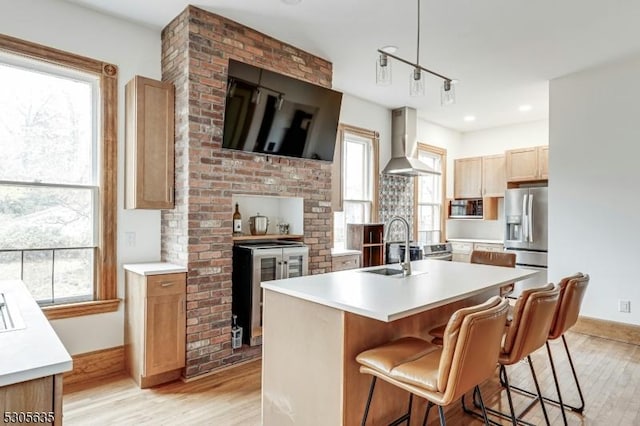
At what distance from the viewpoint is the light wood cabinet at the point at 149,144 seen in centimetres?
312

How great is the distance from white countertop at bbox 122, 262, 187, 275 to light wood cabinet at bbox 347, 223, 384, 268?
2.57 m

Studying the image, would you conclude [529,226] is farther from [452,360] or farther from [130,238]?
[130,238]

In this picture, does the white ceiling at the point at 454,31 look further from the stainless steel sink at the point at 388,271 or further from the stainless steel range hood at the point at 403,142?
the stainless steel sink at the point at 388,271

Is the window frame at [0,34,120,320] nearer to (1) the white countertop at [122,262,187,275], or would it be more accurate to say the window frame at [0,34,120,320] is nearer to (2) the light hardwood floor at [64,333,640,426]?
(1) the white countertop at [122,262,187,275]

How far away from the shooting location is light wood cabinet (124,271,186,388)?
2932mm

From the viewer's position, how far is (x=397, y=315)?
5.59 feet

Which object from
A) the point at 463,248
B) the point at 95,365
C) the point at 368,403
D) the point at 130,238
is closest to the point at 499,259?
the point at 368,403

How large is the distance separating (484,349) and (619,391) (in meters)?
2.19

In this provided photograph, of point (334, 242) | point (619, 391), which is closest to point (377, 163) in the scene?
point (334, 242)

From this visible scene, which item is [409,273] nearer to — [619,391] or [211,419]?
[211,419]

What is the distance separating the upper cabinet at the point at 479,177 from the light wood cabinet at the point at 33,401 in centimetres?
673

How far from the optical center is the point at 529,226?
540cm

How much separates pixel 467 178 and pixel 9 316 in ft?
22.7

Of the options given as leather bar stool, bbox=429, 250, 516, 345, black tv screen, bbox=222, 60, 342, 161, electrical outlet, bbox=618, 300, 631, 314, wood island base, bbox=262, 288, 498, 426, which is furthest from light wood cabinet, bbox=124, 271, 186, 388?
electrical outlet, bbox=618, 300, 631, 314
